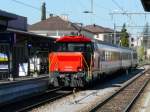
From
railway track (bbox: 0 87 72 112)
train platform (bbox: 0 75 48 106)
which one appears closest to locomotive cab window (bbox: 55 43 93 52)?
train platform (bbox: 0 75 48 106)

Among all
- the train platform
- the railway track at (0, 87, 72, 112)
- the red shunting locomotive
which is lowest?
the railway track at (0, 87, 72, 112)

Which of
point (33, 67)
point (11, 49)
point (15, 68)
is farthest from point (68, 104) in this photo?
point (33, 67)

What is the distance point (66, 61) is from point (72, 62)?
357 mm

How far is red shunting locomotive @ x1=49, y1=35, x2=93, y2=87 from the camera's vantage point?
89.7ft

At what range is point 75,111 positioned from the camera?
18.2 meters

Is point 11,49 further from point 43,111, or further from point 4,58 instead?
point 43,111

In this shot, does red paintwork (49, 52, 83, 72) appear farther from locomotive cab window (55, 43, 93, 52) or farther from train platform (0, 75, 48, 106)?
train platform (0, 75, 48, 106)

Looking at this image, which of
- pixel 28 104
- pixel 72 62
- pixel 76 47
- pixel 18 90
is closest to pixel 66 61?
pixel 72 62

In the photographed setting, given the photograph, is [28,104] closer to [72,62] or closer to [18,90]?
[18,90]

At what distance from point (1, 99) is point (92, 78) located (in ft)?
32.1

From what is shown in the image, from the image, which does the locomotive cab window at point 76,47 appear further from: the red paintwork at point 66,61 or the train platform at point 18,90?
the train platform at point 18,90

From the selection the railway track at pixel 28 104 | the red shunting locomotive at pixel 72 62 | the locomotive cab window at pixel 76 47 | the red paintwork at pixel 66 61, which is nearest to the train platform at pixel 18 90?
the railway track at pixel 28 104

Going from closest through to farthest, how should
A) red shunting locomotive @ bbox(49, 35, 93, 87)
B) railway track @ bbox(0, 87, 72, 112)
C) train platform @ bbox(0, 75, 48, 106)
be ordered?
railway track @ bbox(0, 87, 72, 112) → train platform @ bbox(0, 75, 48, 106) → red shunting locomotive @ bbox(49, 35, 93, 87)

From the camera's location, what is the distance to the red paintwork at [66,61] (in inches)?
1077
